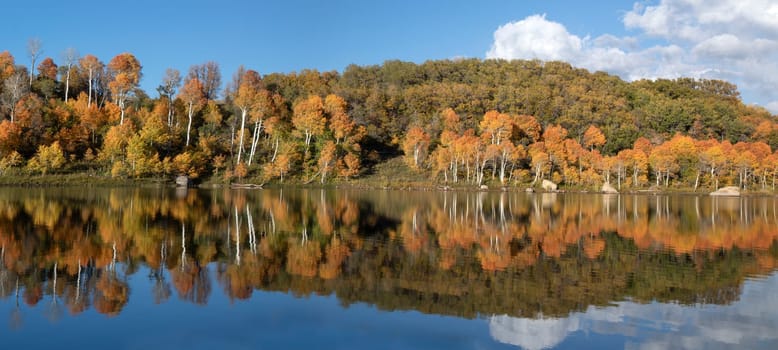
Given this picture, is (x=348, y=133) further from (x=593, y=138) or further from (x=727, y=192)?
(x=727, y=192)

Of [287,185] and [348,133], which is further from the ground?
[348,133]

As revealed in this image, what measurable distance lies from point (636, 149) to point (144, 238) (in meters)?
84.4

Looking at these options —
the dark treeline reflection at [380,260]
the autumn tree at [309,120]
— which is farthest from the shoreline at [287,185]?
the dark treeline reflection at [380,260]

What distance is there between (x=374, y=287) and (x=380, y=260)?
361 cm

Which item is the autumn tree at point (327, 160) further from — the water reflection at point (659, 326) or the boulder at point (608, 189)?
the water reflection at point (659, 326)

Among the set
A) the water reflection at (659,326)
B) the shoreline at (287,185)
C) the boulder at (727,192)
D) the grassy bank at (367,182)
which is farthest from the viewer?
the boulder at (727,192)

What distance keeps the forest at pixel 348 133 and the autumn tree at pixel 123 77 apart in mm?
232

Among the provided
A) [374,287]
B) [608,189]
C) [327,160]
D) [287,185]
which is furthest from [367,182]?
[374,287]

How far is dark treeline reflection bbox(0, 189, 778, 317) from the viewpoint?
12781 millimetres

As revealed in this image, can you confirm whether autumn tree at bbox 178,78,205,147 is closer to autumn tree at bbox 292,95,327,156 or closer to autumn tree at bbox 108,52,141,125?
autumn tree at bbox 108,52,141,125

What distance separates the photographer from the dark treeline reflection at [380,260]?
1278 cm

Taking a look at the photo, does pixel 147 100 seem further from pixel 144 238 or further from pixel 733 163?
pixel 733 163

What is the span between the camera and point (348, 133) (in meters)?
86.1

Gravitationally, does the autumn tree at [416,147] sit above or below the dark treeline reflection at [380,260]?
above
